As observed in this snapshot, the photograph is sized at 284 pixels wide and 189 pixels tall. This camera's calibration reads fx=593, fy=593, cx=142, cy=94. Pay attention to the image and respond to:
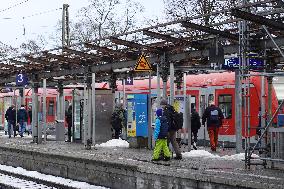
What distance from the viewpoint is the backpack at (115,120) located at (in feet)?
75.8

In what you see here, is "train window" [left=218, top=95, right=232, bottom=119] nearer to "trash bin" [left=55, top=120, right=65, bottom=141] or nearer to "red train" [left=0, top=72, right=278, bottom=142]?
"red train" [left=0, top=72, right=278, bottom=142]

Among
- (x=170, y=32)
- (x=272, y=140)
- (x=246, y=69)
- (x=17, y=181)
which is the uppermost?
(x=170, y=32)

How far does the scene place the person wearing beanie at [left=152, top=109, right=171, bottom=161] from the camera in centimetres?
1500

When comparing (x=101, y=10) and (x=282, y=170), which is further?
(x=101, y=10)

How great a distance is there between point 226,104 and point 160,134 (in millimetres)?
9029

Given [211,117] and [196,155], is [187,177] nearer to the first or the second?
[196,155]

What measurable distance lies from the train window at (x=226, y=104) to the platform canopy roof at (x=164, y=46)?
13.6 ft

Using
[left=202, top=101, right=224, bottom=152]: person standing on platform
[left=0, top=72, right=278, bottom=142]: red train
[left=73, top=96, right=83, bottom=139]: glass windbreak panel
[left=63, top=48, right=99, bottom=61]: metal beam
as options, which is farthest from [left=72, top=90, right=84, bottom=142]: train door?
[left=202, top=101, right=224, bottom=152]: person standing on platform

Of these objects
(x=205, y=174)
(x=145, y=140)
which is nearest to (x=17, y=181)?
(x=145, y=140)

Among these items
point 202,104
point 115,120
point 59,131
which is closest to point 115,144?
point 115,120

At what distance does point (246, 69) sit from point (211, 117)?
569 centimetres

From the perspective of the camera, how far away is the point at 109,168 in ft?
49.9

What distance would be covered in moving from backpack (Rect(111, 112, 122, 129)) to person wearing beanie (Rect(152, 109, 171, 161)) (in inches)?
317

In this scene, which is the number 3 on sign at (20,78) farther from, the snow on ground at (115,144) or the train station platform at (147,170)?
the snow on ground at (115,144)
